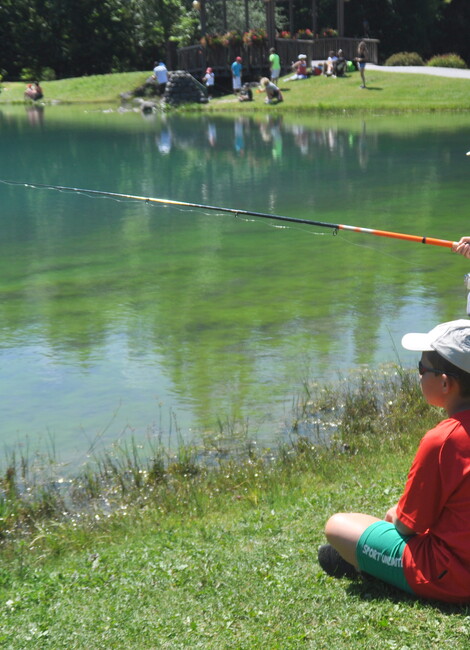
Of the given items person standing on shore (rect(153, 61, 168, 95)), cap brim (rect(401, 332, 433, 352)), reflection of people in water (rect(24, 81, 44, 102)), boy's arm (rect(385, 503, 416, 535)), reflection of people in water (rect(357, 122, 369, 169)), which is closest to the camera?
cap brim (rect(401, 332, 433, 352))

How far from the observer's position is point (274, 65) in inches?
1604

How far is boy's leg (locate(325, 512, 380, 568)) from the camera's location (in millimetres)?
3777

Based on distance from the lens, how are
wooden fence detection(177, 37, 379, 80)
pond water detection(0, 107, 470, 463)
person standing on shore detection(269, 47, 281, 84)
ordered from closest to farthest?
pond water detection(0, 107, 470, 463) < person standing on shore detection(269, 47, 281, 84) < wooden fence detection(177, 37, 379, 80)

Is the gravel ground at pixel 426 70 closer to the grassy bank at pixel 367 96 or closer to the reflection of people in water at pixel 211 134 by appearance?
the grassy bank at pixel 367 96

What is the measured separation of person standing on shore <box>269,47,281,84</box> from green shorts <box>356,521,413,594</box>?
3866 centimetres

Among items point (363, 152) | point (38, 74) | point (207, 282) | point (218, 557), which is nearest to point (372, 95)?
point (363, 152)

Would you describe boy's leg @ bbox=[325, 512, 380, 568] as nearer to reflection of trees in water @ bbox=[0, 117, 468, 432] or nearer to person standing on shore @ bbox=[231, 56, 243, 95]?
reflection of trees in water @ bbox=[0, 117, 468, 432]

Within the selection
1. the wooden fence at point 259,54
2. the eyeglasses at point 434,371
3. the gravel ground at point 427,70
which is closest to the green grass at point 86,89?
the wooden fence at point 259,54

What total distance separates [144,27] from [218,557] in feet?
171

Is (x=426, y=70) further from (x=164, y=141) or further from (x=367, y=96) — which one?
(x=164, y=141)

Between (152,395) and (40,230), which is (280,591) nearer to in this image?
(152,395)

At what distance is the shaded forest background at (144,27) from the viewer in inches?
1879

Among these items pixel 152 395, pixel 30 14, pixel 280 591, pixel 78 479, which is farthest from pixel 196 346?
pixel 30 14

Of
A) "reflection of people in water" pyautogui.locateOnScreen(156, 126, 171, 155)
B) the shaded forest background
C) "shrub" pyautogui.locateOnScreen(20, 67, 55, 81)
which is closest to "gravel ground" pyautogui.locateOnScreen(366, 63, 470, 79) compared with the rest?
the shaded forest background
